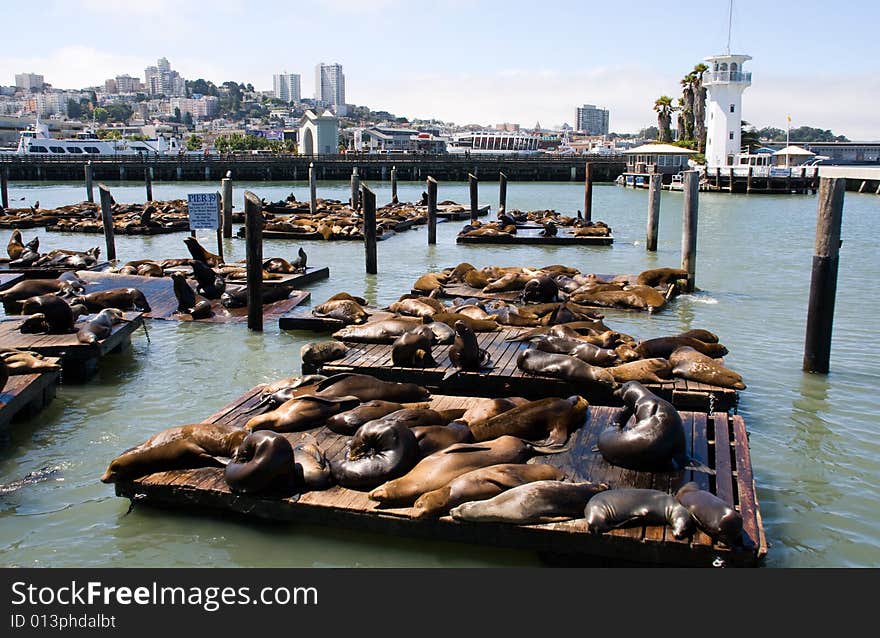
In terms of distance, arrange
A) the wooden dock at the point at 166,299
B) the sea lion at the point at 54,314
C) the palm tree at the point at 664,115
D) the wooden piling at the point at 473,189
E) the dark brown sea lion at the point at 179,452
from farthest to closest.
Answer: the palm tree at the point at 664,115
the wooden piling at the point at 473,189
the wooden dock at the point at 166,299
the sea lion at the point at 54,314
the dark brown sea lion at the point at 179,452

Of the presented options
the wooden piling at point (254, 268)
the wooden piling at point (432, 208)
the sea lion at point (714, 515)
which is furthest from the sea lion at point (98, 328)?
the wooden piling at point (432, 208)

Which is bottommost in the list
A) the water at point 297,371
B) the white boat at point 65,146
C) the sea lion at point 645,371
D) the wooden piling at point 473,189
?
the water at point 297,371

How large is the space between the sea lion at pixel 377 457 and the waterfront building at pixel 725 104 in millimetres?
53358

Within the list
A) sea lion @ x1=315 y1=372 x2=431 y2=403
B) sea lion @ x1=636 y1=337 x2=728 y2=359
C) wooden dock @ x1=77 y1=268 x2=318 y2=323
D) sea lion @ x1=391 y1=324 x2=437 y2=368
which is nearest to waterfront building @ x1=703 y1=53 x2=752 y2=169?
wooden dock @ x1=77 y1=268 x2=318 y2=323

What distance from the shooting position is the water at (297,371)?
17.8ft

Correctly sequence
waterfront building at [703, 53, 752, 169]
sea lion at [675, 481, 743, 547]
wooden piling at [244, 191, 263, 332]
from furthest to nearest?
1. waterfront building at [703, 53, 752, 169]
2. wooden piling at [244, 191, 263, 332]
3. sea lion at [675, 481, 743, 547]

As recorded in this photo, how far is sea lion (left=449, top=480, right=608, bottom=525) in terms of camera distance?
506cm

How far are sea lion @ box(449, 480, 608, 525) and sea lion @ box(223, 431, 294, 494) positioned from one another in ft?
3.85

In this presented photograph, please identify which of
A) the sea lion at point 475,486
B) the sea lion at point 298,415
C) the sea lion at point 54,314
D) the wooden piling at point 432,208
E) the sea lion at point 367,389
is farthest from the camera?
the wooden piling at point 432,208

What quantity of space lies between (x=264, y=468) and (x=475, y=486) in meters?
1.38

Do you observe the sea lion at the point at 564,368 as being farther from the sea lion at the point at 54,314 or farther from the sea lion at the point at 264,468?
the sea lion at the point at 54,314

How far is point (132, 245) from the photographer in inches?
968

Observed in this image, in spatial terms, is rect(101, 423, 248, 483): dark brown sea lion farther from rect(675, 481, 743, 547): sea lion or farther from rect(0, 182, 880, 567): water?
rect(675, 481, 743, 547): sea lion
